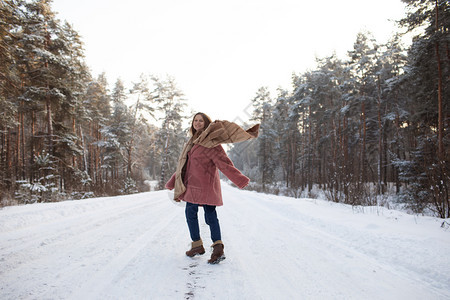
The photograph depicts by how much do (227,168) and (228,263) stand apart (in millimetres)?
1156

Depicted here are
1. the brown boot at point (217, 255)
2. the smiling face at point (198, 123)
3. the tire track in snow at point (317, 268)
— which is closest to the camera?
the tire track in snow at point (317, 268)

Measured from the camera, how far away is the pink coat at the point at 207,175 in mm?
2768

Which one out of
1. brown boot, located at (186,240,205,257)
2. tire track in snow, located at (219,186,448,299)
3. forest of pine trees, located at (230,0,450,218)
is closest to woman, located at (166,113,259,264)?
brown boot, located at (186,240,205,257)

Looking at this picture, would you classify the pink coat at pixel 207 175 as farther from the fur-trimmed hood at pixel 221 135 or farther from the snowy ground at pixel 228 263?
the snowy ground at pixel 228 263

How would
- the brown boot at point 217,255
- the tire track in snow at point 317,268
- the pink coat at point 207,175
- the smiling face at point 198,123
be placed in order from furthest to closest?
the smiling face at point 198,123
the pink coat at point 207,175
the brown boot at point 217,255
the tire track in snow at point 317,268

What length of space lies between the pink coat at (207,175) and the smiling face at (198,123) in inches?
10.9

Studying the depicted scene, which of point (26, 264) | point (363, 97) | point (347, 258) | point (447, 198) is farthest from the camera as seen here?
point (363, 97)

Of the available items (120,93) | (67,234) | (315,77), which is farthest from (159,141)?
(67,234)

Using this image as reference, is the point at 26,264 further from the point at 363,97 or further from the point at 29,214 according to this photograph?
the point at 363,97

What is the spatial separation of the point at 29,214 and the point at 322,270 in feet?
18.8

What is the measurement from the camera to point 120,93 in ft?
89.8

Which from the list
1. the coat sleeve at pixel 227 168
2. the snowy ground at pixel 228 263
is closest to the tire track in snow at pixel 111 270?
the snowy ground at pixel 228 263

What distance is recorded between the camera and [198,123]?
3.08 meters

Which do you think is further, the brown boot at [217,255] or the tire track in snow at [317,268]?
the brown boot at [217,255]
